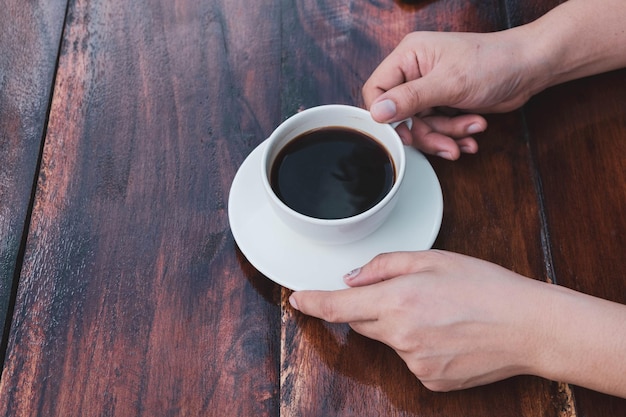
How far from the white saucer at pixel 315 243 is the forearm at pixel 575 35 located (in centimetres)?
27

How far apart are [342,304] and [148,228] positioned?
1.01ft

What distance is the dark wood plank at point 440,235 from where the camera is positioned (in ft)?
2.39

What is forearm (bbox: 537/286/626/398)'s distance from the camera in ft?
2.23

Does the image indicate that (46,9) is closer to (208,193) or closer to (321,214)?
(208,193)

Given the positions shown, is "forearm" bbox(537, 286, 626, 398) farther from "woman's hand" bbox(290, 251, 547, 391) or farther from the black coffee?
the black coffee

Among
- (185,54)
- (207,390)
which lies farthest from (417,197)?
(185,54)

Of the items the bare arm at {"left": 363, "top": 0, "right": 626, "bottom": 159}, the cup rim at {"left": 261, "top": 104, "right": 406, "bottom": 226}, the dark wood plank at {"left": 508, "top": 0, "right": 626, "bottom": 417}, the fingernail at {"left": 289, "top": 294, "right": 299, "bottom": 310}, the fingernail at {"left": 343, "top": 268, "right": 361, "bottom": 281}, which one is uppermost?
the cup rim at {"left": 261, "top": 104, "right": 406, "bottom": 226}

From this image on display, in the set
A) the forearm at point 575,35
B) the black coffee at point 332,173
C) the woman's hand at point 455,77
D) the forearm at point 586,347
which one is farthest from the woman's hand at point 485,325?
the forearm at point 575,35

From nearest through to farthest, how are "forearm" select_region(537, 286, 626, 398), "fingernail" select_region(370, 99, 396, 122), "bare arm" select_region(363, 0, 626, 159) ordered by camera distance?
"forearm" select_region(537, 286, 626, 398), "fingernail" select_region(370, 99, 396, 122), "bare arm" select_region(363, 0, 626, 159)

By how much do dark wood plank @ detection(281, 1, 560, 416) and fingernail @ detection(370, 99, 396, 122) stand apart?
0.49 ft

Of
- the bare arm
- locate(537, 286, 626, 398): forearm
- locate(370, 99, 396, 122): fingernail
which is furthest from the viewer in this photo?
the bare arm

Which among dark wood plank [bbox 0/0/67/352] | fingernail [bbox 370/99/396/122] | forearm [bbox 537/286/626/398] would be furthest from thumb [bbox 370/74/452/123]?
dark wood plank [bbox 0/0/67/352]

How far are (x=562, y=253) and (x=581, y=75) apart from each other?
0.31 meters

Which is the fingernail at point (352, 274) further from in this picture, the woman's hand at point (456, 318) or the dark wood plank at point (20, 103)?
the dark wood plank at point (20, 103)
